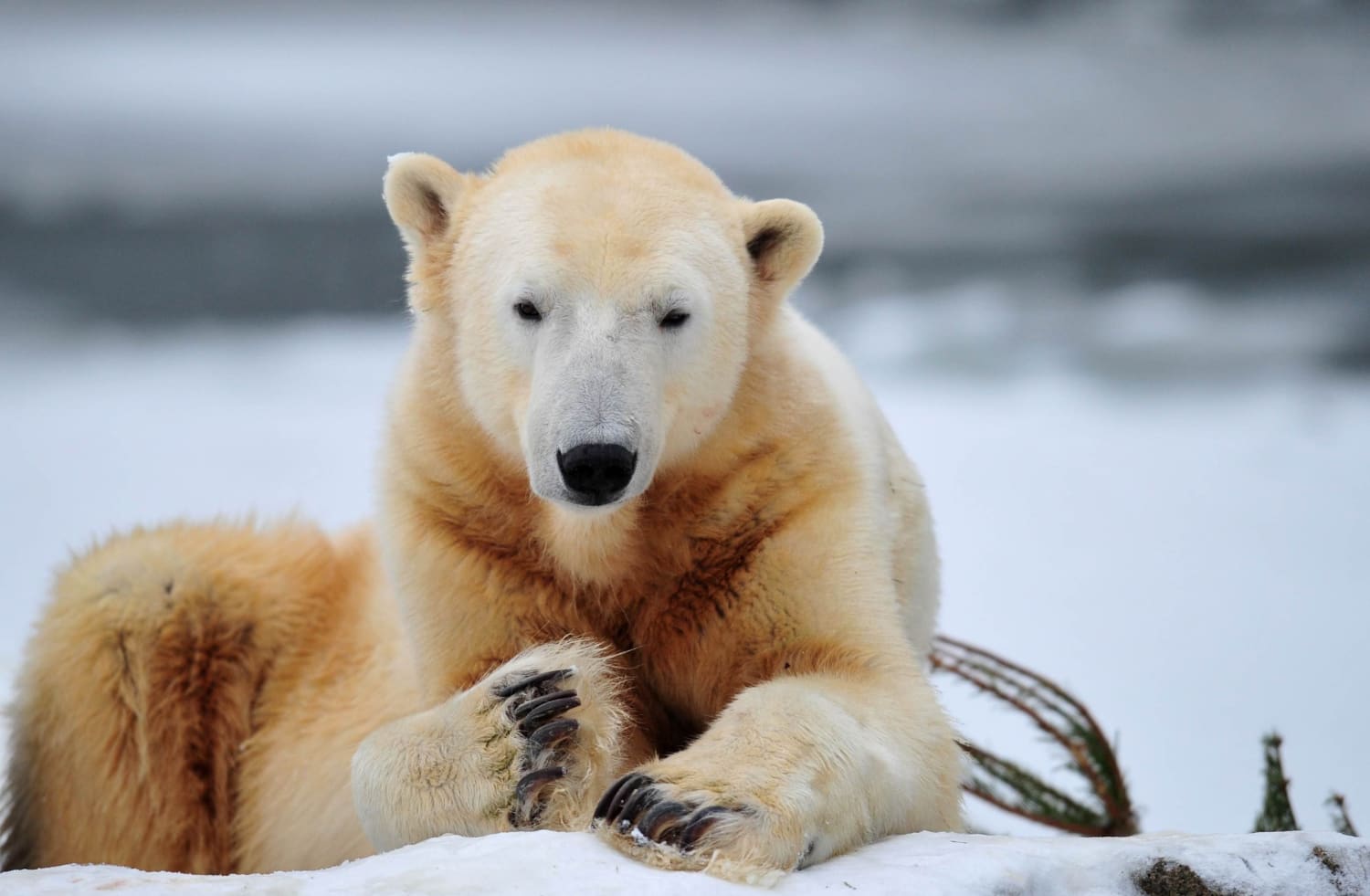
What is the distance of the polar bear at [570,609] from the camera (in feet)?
6.88

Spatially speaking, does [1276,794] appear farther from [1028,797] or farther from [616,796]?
[616,796]

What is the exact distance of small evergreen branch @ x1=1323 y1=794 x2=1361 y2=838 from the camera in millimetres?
2980

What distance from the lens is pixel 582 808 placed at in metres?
2.13

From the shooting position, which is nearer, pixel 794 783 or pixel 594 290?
pixel 794 783

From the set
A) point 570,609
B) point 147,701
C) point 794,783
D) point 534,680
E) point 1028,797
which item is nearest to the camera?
point 794,783

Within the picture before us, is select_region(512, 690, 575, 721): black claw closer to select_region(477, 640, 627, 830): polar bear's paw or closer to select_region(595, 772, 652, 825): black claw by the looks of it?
select_region(477, 640, 627, 830): polar bear's paw

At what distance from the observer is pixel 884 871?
184 cm

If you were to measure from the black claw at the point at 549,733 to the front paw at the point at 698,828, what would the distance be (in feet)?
0.83

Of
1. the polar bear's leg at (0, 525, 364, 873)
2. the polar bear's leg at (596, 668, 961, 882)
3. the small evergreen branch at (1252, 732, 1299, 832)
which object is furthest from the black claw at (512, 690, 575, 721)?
the small evergreen branch at (1252, 732, 1299, 832)

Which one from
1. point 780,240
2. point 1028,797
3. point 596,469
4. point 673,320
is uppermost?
point 780,240

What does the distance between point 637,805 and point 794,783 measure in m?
0.21

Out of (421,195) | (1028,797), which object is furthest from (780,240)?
(1028,797)

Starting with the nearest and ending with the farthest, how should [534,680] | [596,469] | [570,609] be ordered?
[596,469] < [534,680] < [570,609]

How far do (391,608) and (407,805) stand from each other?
93 cm
